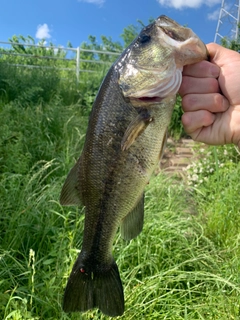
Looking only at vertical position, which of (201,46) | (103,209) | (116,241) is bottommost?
(116,241)

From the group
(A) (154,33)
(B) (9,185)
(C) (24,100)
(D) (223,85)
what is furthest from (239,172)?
(C) (24,100)

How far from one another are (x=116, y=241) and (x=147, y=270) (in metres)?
0.32

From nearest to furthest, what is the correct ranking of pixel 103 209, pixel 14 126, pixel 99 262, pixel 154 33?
pixel 154 33, pixel 103 209, pixel 99 262, pixel 14 126

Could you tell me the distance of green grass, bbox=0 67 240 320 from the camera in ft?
7.61

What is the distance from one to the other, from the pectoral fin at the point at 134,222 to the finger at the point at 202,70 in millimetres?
571

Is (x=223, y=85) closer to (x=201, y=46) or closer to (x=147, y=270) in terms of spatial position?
(x=201, y=46)

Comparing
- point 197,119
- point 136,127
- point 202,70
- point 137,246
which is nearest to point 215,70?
point 202,70

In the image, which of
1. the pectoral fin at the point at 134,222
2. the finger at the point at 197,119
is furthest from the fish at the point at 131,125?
the finger at the point at 197,119

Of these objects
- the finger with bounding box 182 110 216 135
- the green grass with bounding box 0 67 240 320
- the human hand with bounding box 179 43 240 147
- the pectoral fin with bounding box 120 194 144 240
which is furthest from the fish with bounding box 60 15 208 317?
the green grass with bounding box 0 67 240 320

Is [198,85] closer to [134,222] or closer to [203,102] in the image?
[203,102]

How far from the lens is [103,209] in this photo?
1546 millimetres

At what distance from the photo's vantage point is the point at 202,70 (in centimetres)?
154

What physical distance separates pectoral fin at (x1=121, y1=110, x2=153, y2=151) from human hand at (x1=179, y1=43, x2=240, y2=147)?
0.99ft

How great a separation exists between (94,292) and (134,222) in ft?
1.28
